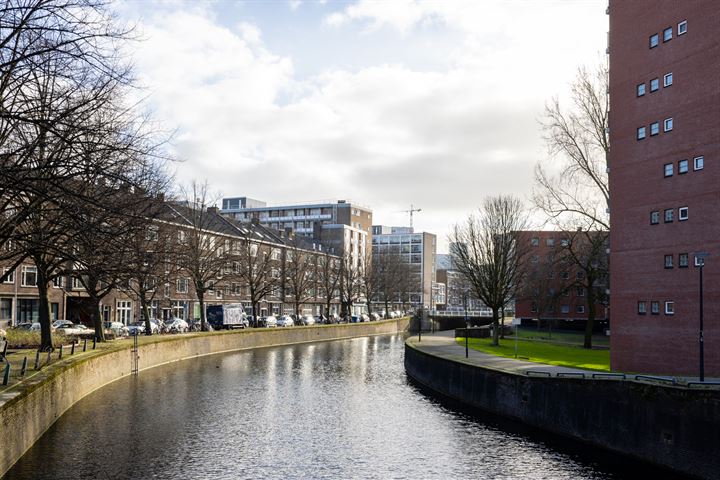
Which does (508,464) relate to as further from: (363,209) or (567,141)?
(363,209)

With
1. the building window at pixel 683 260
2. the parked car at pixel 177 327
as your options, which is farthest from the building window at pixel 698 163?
the parked car at pixel 177 327

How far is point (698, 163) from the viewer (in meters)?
32.8

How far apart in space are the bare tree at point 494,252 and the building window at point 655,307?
25.8m

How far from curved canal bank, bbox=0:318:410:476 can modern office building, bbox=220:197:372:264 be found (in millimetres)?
61477

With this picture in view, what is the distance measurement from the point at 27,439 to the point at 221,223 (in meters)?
74.6

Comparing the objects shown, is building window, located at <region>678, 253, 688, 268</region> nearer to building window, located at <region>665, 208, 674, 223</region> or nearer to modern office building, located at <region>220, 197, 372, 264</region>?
building window, located at <region>665, 208, 674, 223</region>

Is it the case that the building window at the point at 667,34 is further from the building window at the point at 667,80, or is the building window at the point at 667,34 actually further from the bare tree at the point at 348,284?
the bare tree at the point at 348,284

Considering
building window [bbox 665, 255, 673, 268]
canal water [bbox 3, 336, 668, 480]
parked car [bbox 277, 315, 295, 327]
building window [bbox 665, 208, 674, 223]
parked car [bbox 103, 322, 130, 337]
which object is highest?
building window [bbox 665, 208, 674, 223]

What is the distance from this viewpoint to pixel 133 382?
40125mm

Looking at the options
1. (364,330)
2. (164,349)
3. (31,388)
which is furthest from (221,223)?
(31,388)

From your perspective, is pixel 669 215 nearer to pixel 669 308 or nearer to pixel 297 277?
pixel 669 308

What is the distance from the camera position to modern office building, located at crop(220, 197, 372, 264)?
144 metres

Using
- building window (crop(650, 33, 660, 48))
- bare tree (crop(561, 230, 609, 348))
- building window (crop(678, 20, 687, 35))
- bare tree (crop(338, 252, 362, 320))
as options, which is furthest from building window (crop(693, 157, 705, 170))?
bare tree (crop(338, 252, 362, 320))

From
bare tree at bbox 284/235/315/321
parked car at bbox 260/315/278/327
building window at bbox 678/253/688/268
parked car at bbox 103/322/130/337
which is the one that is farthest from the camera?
bare tree at bbox 284/235/315/321
